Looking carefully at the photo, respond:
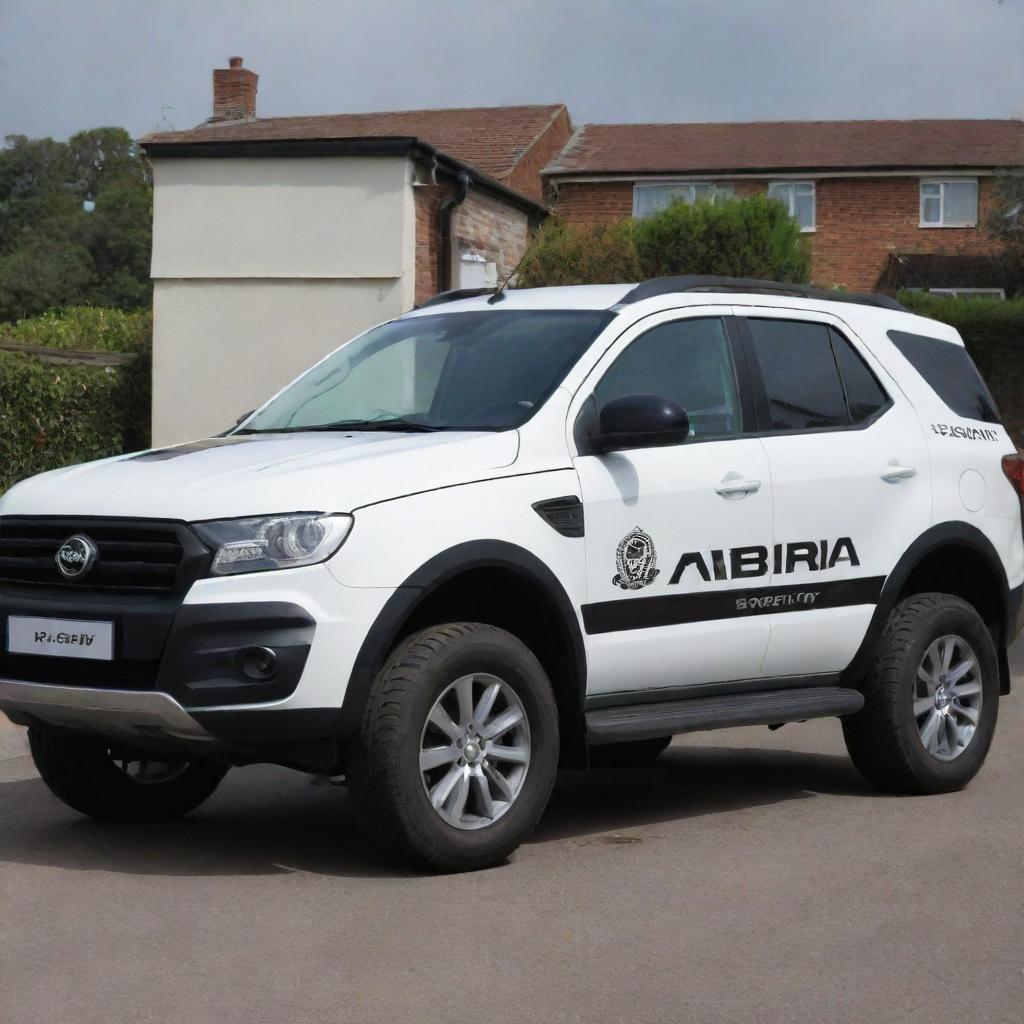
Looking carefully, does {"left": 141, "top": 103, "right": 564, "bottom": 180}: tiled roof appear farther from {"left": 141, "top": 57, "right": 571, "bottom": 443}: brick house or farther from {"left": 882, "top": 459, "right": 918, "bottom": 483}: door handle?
{"left": 882, "top": 459, "right": 918, "bottom": 483}: door handle

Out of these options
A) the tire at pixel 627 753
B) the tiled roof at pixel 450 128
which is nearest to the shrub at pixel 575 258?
the tiled roof at pixel 450 128

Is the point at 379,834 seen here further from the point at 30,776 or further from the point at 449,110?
the point at 449,110

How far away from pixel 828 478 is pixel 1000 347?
26009 millimetres

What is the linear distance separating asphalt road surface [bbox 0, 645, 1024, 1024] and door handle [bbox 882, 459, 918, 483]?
133cm

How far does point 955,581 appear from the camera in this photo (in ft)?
26.8

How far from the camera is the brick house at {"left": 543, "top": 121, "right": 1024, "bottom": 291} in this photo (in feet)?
151

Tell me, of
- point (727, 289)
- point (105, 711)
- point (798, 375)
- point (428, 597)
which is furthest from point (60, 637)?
point (798, 375)

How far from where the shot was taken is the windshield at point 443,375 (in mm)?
6633

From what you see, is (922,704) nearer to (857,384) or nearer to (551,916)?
(857,384)

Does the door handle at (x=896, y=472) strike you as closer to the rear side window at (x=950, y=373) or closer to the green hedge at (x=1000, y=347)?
the rear side window at (x=950, y=373)

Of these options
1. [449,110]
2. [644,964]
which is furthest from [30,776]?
[449,110]

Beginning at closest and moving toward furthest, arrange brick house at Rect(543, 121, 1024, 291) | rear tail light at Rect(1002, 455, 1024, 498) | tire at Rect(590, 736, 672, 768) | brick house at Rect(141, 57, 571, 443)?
rear tail light at Rect(1002, 455, 1024, 498), tire at Rect(590, 736, 672, 768), brick house at Rect(141, 57, 571, 443), brick house at Rect(543, 121, 1024, 291)

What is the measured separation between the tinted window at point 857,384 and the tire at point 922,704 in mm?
826

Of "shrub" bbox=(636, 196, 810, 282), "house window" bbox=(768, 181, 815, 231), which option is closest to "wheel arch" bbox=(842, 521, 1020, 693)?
"shrub" bbox=(636, 196, 810, 282)
